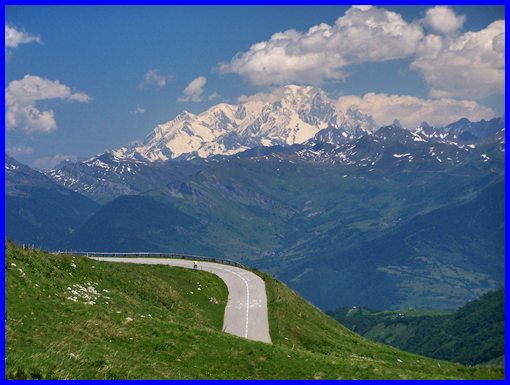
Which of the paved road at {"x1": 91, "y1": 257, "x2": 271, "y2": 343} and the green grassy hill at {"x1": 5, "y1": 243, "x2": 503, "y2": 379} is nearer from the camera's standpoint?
the green grassy hill at {"x1": 5, "y1": 243, "x2": 503, "y2": 379}

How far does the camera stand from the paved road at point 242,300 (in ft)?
254

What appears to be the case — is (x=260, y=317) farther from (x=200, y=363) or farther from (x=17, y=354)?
(x=17, y=354)

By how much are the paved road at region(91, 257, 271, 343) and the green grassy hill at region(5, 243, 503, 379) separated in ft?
5.30

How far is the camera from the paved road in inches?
3054

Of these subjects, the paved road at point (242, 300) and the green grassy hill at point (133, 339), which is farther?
the paved road at point (242, 300)

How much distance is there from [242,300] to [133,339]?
1680 inches

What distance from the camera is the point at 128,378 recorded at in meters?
39.0

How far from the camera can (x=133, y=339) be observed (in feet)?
170

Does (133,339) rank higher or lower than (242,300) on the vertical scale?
lower

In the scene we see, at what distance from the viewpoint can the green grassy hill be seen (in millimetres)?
42531

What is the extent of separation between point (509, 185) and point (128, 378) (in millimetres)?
24796

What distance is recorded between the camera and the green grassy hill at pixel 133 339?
42.5 m

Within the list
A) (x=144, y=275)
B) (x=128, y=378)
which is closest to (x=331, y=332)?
(x=144, y=275)

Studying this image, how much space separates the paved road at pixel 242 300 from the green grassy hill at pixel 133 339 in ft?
5.30
